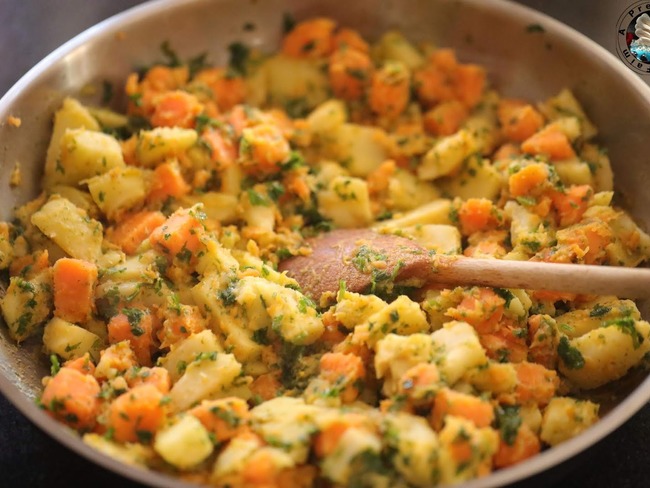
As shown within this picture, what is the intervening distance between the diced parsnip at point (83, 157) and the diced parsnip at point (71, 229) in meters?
0.17

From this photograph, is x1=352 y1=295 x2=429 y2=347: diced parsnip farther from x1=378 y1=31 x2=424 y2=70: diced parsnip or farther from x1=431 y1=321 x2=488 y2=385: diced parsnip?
x1=378 y1=31 x2=424 y2=70: diced parsnip

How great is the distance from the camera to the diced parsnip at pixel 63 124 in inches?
108

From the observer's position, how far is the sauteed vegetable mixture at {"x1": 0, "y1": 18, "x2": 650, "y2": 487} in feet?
6.42

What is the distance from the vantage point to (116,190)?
2637mm

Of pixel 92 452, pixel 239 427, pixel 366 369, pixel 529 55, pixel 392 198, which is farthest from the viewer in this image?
pixel 529 55

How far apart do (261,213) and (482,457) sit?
1.23m

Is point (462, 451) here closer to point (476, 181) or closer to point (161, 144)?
point (476, 181)

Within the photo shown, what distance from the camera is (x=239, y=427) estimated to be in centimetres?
198

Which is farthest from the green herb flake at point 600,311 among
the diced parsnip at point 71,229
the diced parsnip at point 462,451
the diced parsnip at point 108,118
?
the diced parsnip at point 108,118

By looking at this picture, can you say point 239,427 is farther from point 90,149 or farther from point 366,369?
point 90,149

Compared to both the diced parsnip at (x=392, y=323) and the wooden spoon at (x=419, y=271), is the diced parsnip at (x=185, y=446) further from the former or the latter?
the wooden spoon at (x=419, y=271)

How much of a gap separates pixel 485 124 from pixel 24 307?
189 centimetres

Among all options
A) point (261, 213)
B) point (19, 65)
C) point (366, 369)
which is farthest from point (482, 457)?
point (19, 65)

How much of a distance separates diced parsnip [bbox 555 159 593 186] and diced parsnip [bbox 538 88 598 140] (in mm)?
207
